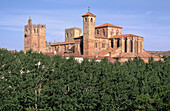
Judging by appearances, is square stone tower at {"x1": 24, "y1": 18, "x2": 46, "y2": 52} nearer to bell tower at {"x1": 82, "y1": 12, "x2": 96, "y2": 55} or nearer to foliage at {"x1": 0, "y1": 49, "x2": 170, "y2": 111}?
bell tower at {"x1": 82, "y1": 12, "x2": 96, "y2": 55}

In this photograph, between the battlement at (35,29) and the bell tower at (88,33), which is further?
the battlement at (35,29)

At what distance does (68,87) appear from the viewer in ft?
81.1

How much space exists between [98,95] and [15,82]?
858 centimetres

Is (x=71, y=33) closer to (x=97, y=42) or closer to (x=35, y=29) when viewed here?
(x=35, y=29)

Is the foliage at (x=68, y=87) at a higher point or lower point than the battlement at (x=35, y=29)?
lower

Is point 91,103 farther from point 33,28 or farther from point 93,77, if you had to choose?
point 33,28

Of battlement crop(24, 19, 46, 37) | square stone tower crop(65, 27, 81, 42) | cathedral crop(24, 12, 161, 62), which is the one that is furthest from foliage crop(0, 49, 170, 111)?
square stone tower crop(65, 27, 81, 42)

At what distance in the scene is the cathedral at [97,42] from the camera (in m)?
53.1

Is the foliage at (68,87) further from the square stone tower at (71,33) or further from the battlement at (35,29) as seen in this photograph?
the square stone tower at (71,33)

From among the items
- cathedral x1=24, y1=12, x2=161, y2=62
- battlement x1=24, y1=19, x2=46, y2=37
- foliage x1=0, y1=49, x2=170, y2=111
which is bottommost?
foliage x1=0, y1=49, x2=170, y2=111

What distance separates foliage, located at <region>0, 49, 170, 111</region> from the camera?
2175 cm

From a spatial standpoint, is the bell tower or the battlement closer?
the bell tower

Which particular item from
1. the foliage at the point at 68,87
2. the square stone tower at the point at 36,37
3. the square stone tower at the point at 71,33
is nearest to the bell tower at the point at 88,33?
the square stone tower at the point at 36,37

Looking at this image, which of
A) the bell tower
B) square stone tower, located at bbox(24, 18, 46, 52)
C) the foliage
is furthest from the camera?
square stone tower, located at bbox(24, 18, 46, 52)
